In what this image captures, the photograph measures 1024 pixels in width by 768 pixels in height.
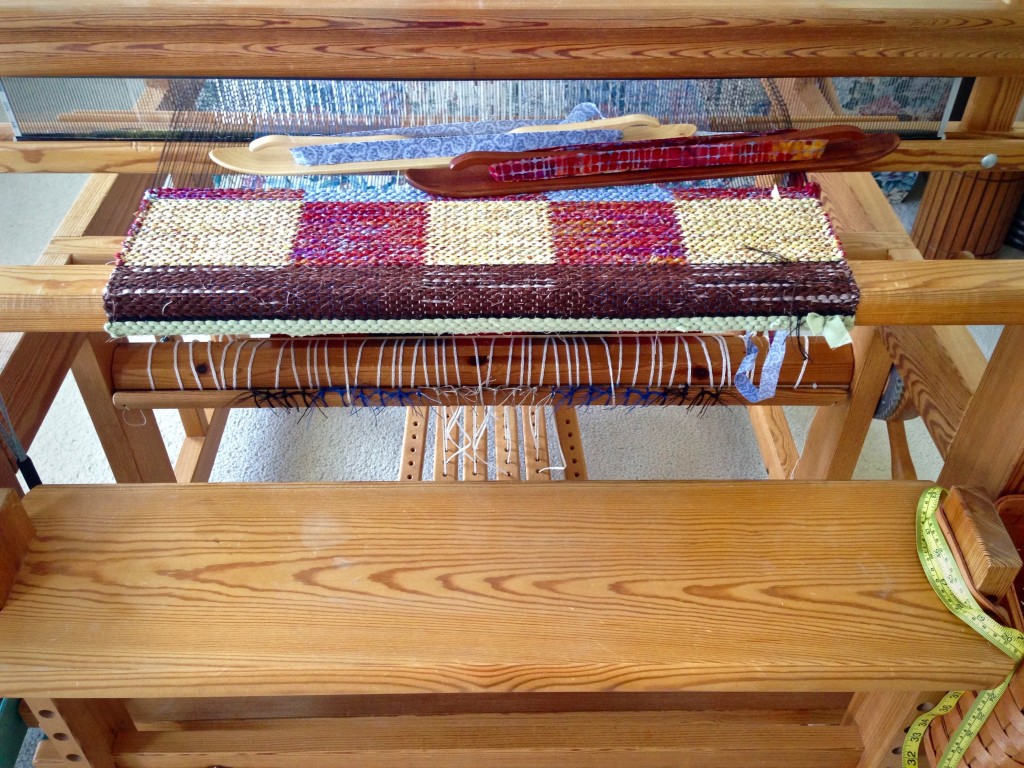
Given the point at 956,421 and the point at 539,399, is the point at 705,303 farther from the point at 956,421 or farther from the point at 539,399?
the point at 956,421

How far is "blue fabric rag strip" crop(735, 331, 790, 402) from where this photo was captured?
931 millimetres

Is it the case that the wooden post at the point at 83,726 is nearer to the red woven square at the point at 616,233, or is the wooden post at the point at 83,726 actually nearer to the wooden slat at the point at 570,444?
the red woven square at the point at 616,233

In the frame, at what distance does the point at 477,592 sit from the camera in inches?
38.4

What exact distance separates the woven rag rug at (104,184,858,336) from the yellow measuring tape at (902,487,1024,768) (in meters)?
0.36

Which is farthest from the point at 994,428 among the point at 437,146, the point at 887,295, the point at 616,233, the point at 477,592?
the point at 437,146

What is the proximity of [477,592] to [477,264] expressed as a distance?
388mm

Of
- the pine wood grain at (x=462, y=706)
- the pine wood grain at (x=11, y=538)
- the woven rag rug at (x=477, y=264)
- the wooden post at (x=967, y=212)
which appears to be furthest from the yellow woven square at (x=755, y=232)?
the wooden post at (x=967, y=212)

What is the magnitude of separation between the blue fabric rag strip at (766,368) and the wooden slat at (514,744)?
0.50 meters

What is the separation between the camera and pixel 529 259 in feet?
2.95

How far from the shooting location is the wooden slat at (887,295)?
820 mm

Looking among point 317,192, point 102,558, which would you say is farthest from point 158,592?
point 317,192

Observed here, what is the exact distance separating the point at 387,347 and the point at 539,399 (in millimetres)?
239

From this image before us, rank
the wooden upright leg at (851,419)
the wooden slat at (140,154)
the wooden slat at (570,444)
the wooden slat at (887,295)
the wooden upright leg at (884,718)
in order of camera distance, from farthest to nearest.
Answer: the wooden slat at (570,444) → the wooden upright leg at (851,419) → the wooden slat at (140,154) → the wooden upright leg at (884,718) → the wooden slat at (887,295)

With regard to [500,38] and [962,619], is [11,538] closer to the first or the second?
[500,38]
